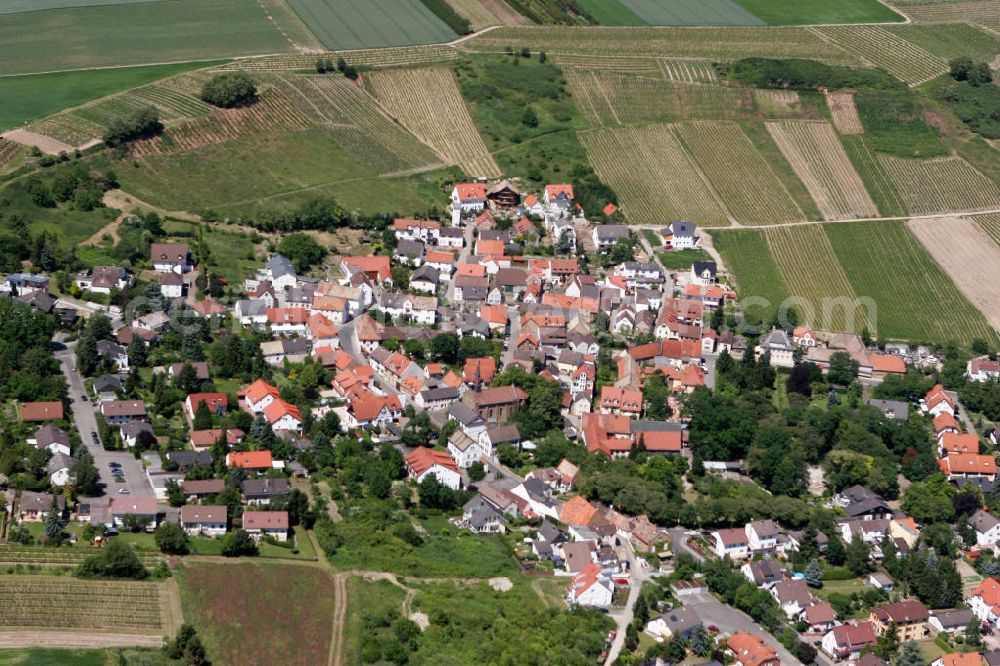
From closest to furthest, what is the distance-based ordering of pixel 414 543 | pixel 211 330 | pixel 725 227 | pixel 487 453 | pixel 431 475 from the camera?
1. pixel 414 543
2. pixel 431 475
3. pixel 487 453
4. pixel 211 330
5. pixel 725 227

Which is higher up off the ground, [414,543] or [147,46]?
[147,46]

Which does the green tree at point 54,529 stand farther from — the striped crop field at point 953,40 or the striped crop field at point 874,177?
the striped crop field at point 953,40

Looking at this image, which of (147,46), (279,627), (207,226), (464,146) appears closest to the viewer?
(279,627)

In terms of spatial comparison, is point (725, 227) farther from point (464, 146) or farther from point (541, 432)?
point (541, 432)

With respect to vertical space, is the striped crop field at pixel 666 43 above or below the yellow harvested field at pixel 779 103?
above

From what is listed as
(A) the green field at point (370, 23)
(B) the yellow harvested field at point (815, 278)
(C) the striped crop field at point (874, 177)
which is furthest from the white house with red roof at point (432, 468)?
(A) the green field at point (370, 23)

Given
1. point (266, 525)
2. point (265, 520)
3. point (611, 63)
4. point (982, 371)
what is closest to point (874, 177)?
point (611, 63)

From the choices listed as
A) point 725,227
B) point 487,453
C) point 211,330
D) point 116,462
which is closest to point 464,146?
point 725,227
